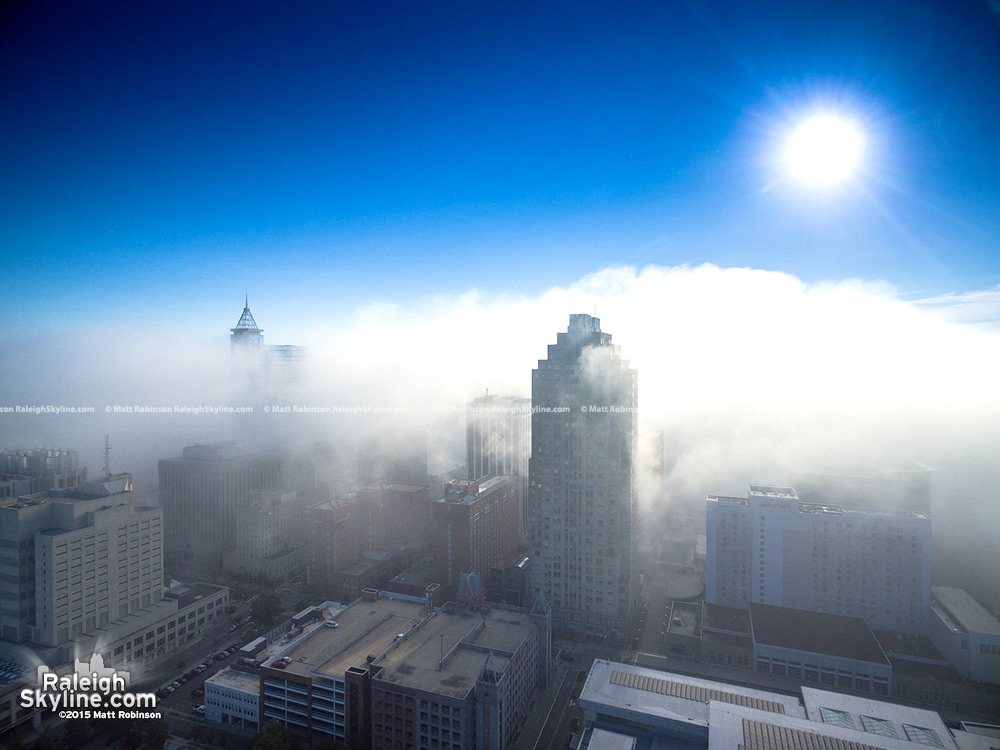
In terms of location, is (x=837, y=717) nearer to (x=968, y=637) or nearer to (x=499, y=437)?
(x=968, y=637)

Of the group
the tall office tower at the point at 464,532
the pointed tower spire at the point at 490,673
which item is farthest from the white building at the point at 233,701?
the tall office tower at the point at 464,532

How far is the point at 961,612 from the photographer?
508 inches

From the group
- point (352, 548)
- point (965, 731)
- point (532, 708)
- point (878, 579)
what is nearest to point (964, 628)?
point (878, 579)

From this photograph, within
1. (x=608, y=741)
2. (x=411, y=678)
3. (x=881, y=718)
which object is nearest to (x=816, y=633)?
(x=881, y=718)

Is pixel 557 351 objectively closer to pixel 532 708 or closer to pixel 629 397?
pixel 629 397

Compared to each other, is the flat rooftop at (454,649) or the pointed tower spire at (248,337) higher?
the pointed tower spire at (248,337)

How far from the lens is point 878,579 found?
46.3 ft

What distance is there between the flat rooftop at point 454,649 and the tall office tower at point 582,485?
2.09 m

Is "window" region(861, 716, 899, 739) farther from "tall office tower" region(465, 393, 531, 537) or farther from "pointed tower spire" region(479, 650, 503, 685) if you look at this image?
"tall office tower" region(465, 393, 531, 537)

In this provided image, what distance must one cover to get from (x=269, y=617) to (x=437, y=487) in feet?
32.9

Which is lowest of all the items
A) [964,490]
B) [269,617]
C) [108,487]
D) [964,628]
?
[269,617]

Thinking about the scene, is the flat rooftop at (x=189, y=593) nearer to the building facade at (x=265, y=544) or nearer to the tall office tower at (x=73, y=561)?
the tall office tower at (x=73, y=561)

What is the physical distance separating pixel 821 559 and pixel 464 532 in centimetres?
984

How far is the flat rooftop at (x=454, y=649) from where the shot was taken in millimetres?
9555
